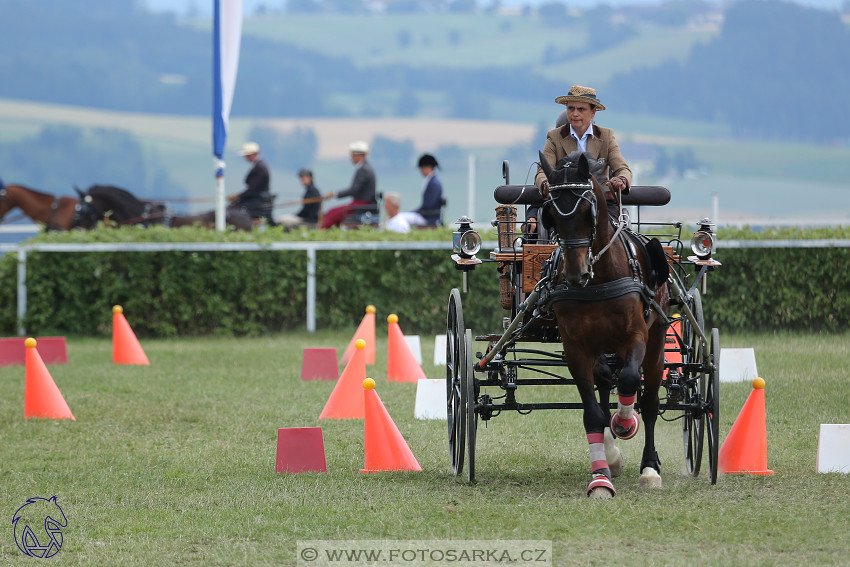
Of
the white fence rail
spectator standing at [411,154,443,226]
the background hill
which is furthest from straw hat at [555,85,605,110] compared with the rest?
the background hill

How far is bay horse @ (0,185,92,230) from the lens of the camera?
21125mm

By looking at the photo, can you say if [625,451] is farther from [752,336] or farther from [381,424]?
[752,336]

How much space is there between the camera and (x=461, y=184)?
6856 centimetres

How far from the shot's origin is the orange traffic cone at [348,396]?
1008 cm

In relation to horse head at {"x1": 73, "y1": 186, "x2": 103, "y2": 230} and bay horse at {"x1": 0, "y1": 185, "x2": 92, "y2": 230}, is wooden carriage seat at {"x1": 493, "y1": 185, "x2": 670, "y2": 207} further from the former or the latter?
bay horse at {"x1": 0, "y1": 185, "x2": 92, "y2": 230}

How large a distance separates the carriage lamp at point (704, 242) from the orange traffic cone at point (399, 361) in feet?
15.9

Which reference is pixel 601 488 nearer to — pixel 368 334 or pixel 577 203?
pixel 577 203

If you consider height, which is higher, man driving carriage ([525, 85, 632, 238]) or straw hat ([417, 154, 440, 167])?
man driving carriage ([525, 85, 632, 238])

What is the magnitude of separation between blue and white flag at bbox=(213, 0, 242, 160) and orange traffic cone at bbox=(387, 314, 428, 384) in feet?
22.7

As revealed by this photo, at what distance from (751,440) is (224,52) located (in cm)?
1235

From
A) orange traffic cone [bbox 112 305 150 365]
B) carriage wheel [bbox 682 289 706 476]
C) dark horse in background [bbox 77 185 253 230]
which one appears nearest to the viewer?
carriage wheel [bbox 682 289 706 476]

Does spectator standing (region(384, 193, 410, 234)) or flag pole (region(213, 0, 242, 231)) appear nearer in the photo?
flag pole (region(213, 0, 242, 231))

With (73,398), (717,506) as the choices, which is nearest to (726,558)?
(717,506)

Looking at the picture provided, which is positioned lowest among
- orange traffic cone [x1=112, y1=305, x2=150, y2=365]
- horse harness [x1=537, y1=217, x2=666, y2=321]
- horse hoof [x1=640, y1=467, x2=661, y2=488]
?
orange traffic cone [x1=112, y1=305, x2=150, y2=365]
